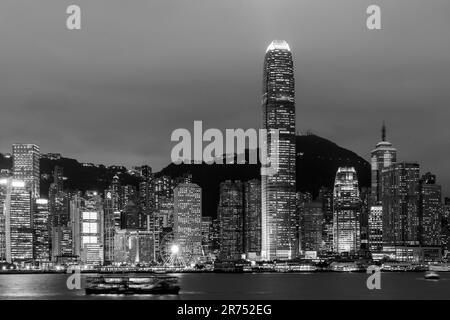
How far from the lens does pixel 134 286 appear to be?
124500 millimetres

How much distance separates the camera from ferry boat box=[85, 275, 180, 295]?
124 metres

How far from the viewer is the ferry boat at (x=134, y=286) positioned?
124m

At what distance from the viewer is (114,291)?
123688mm
